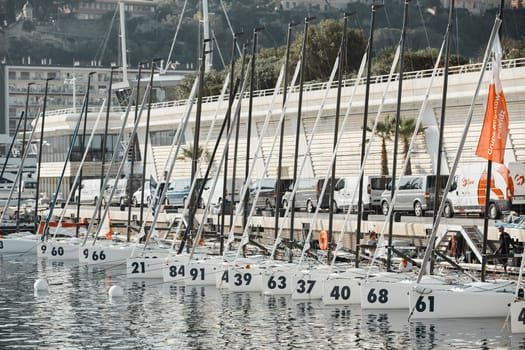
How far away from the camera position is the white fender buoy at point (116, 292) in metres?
46.5

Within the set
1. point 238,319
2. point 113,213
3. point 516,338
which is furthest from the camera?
point 113,213

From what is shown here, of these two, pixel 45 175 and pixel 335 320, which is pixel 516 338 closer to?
pixel 335 320

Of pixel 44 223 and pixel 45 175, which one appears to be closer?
pixel 44 223

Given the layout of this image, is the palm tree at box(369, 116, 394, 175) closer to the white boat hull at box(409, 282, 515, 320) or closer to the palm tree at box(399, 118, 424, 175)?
the palm tree at box(399, 118, 424, 175)

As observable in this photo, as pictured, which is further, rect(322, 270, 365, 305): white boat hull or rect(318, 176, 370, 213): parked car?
rect(318, 176, 370, 213): parked car

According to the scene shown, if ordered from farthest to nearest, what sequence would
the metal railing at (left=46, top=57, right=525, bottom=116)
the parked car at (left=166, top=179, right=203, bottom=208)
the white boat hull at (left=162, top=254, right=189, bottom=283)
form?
1. the parked car at (left=166, top=179, right=203, bottom=208)
2. the metal railing at (left=46, top=57, right=525, bottom=116)
3. the white boat hull at (left=162, top=254, right=189, bottom=283)

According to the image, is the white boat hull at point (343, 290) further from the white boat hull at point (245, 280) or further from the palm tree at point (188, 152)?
the palm tree at point (188, 152)

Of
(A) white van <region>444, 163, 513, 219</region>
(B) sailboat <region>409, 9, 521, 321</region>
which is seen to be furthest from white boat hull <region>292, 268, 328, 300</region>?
(A) white van <region>444, 163, 513, 219</region>

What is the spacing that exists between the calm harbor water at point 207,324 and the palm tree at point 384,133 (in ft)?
91.7

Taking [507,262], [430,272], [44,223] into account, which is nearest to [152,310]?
[430,272]

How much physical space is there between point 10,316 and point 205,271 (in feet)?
32.0

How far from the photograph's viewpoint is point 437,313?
36.8 metres

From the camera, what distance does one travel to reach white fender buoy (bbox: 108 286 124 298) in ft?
153

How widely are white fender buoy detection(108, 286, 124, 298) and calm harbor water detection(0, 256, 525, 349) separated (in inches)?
12.0
